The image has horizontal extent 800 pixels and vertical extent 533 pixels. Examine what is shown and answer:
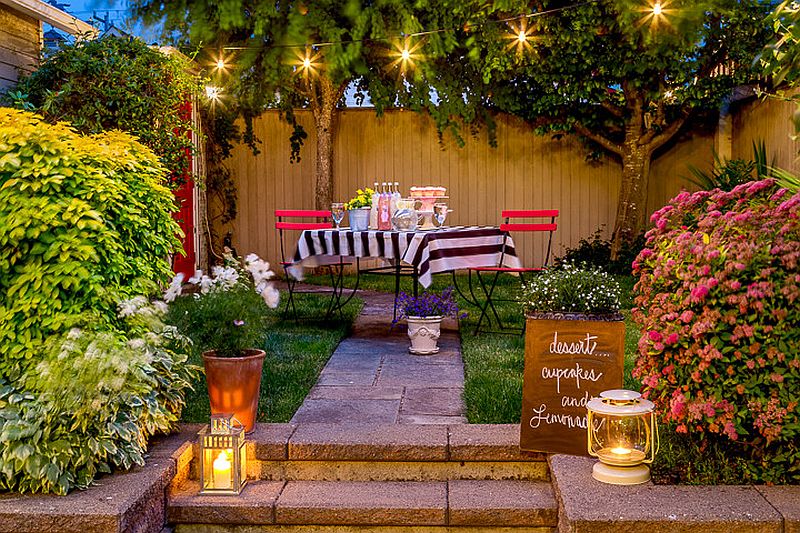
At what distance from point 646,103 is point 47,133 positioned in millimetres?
7187

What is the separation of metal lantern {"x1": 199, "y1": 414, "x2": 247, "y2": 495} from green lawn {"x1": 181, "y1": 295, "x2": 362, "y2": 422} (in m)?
0.56

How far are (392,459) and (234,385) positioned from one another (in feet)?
Answer: 2.37

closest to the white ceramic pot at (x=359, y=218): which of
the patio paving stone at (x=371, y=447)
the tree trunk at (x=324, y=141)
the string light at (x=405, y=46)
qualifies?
the patio paving stone at (x=371, y=447)

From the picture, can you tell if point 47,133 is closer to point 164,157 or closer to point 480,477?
point 480,477

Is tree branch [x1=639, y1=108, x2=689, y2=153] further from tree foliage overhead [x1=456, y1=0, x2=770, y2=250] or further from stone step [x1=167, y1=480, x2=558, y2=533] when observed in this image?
stone step [x1=167, y1=480, x2=558, y2=533]

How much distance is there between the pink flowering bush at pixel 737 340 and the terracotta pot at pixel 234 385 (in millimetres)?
1589

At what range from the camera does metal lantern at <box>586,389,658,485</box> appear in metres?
2.98

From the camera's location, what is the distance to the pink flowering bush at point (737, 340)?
2840 mm

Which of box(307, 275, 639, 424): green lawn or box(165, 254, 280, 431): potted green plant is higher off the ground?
box(165, 254, 280, 431): potted green plant

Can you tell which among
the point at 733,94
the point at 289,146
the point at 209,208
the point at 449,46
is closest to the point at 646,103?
the point at 733,94

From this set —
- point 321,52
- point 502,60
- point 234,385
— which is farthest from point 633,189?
point 234,385

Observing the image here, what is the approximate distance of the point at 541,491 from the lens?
3260 mm

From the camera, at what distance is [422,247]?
533cm

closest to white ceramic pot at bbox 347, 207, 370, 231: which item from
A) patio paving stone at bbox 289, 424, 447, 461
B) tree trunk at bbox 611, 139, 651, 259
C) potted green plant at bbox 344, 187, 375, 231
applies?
potted green plant at bbox 344, 187, 375, 231
